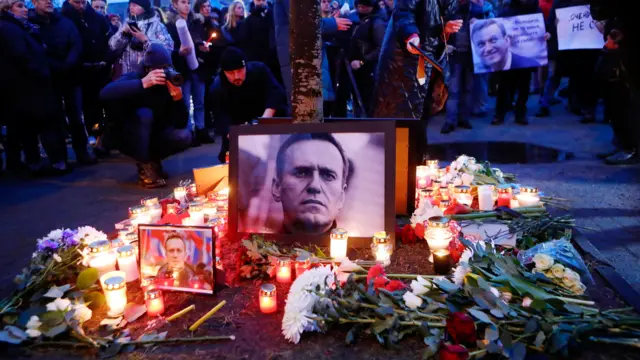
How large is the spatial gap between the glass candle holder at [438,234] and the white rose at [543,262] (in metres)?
0.44

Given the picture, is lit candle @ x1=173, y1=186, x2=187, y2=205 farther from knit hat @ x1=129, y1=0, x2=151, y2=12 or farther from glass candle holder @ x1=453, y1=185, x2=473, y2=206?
knit hat @ x1=129, y1=0, x2=151, y2=12

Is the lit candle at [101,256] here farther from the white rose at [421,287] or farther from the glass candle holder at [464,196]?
the glass candle holder at [464,196]

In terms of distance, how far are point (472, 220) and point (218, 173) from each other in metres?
2.20

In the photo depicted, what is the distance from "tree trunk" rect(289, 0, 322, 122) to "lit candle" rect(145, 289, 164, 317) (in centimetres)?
163

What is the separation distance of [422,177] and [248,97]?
2398mm

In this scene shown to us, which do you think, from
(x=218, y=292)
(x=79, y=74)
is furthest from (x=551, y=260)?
(x=79, y=74)

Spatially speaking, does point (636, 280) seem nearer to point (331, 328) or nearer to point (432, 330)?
point (432, 330)

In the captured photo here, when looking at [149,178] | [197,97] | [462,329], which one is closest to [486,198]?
[462,329]

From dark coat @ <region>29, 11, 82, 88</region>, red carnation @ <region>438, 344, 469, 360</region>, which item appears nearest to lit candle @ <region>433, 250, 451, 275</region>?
red carnation @ <region>438, 344, 469, 360</region>

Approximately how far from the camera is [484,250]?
92.0 inches

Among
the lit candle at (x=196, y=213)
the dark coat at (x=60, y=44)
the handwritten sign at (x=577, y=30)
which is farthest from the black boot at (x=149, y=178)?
the handwritten sign at (x=577, y=30)

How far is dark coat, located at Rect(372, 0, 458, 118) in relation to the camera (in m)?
4.27

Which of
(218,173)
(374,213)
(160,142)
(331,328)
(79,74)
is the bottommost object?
(331,328)

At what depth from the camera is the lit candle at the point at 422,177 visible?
13.2 ft
